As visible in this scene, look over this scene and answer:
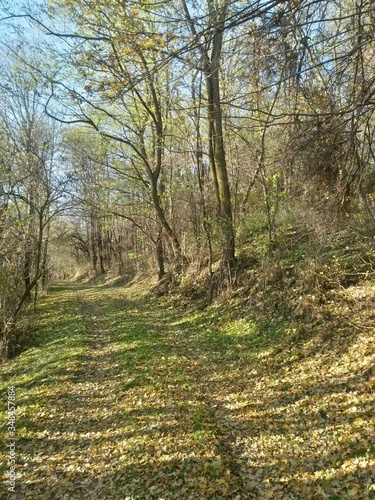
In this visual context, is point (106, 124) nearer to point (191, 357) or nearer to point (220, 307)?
point (220, 307)

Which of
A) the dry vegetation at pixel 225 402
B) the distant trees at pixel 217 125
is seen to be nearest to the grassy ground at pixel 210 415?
the dry vegetation at pixel 225 402

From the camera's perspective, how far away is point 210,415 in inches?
191

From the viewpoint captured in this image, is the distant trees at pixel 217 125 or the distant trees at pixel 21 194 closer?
the distant trees at pixel 217 125

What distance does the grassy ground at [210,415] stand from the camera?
12.0 feet

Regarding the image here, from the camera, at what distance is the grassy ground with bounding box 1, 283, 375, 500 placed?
3645 mm

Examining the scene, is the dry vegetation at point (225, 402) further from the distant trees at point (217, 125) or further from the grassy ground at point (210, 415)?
the distant trees at point (217, 125)

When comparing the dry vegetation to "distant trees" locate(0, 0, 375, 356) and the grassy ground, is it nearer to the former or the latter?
the grassy ground

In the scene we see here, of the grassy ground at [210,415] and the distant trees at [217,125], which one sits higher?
the distant trees at [217,125]

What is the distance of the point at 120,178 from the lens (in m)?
17.9

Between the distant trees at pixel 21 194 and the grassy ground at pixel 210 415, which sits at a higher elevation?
the distant trees at pixel 21 194

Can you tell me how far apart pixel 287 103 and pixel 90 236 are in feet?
95.4

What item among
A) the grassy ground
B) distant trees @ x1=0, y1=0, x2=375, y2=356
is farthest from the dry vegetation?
distant trees @ x1=0, y1=0, x2=375, y2=356

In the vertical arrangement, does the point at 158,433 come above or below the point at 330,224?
below

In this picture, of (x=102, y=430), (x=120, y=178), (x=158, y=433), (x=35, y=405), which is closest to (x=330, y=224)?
(x=158, y=433)
